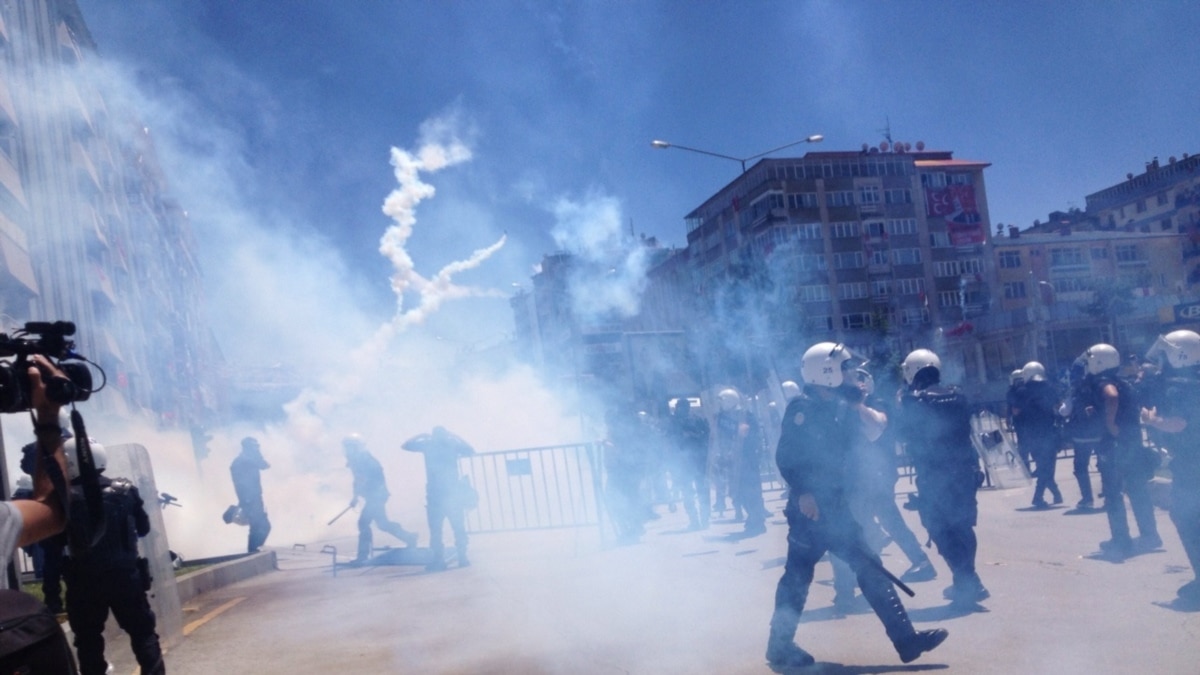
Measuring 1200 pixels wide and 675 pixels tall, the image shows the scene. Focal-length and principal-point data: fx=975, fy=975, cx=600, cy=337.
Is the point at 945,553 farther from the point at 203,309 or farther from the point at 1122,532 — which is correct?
the point at 203,309

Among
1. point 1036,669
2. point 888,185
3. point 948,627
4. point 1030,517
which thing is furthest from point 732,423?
point 888,185

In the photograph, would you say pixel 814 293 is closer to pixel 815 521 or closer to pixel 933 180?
pixel 933 180

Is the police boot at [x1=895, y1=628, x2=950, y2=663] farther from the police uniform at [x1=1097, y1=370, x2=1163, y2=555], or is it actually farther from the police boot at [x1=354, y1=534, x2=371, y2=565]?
the police boot at [x1=354, y1=534, x2=371, y2=565]

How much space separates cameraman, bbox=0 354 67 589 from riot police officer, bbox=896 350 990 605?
5.70 metres

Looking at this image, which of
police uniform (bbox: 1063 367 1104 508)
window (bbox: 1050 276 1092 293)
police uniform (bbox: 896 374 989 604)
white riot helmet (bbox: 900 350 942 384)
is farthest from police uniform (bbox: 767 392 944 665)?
window (bbox: 1050 276 1092 293)

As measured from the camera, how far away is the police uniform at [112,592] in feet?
17.5

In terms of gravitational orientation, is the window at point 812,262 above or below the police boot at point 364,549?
above

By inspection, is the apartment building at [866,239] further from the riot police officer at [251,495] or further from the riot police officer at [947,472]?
the riot police officer at [947,472]

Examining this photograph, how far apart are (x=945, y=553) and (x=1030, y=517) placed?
509cm

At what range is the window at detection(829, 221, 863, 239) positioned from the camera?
61.0 m

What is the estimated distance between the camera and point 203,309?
216 feet

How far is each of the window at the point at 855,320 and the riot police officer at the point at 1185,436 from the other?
5479 centimetres

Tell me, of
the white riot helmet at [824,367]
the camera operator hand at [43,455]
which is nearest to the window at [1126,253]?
the white riot helmet at [824,367]

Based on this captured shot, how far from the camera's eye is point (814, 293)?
60.1 metres
